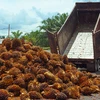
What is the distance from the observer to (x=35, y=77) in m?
5.34

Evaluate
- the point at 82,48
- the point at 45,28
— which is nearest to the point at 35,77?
the point at 82,48

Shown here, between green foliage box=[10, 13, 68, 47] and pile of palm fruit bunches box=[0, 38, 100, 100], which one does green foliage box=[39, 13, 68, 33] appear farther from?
pile of palm fruit bunches box=[0, 38, 100, 100]

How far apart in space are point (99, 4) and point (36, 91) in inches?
350

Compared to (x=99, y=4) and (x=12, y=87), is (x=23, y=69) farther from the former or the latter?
(x=99, y=4)

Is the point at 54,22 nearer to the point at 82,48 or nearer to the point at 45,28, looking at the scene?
the point at 45,28

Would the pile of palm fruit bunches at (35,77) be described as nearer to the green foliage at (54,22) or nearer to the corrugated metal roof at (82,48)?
the corrugated metal roof at (82,48)

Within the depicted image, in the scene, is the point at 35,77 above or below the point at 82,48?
below

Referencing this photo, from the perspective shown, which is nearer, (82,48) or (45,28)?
(82,48)

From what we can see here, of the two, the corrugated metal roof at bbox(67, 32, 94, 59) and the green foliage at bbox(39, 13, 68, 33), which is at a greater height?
the green foliage at bbox(39, 13, 68, 33)

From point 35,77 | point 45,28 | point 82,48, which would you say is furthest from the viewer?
point 45,28

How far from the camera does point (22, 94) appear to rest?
4738 mm

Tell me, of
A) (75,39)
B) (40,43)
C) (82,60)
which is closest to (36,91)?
(82,60)

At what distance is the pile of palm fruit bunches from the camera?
491 centimetres

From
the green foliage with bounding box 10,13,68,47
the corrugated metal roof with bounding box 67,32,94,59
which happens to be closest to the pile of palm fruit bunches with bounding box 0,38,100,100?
the corrugated metal roof with bounding box 67,32,94,59
